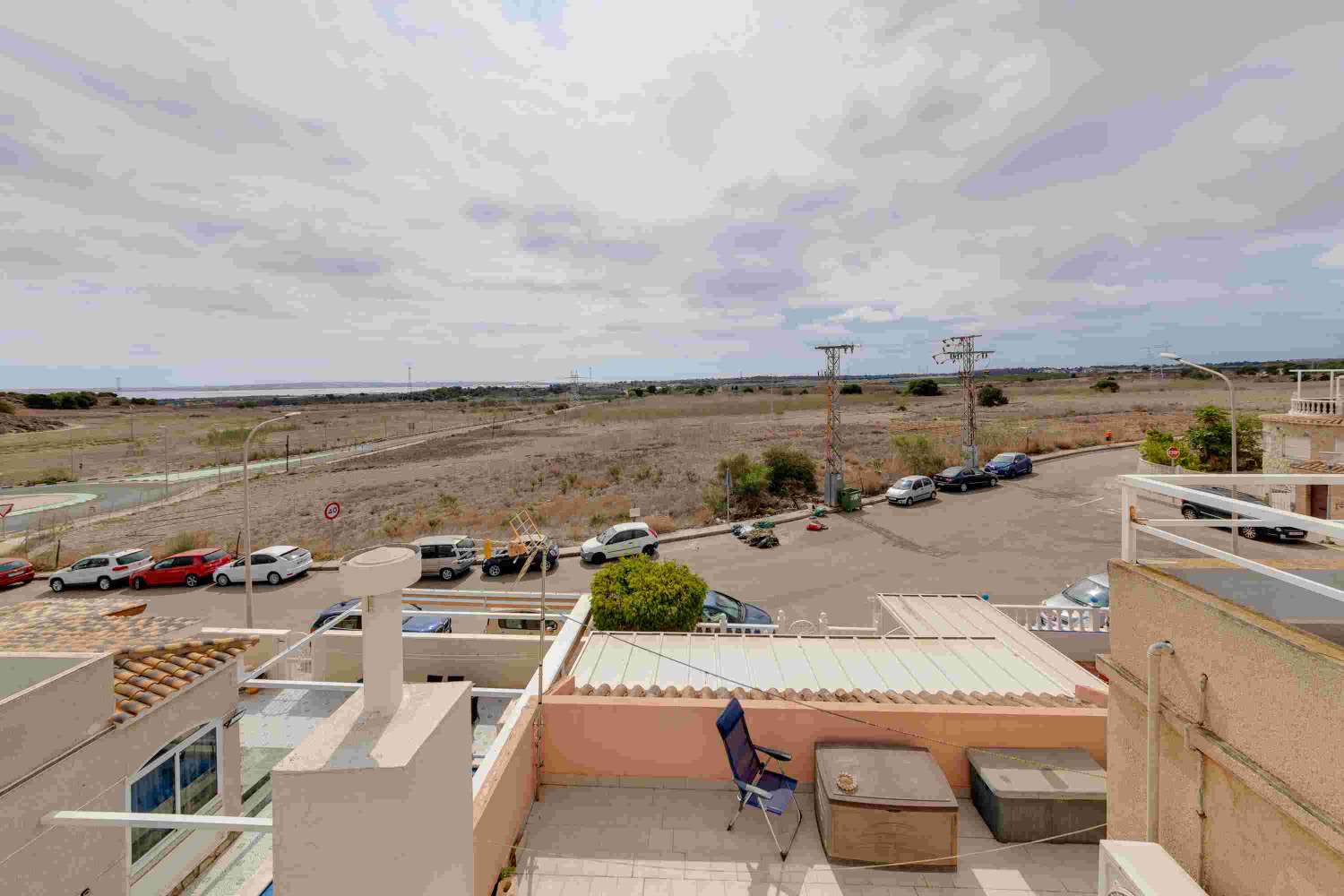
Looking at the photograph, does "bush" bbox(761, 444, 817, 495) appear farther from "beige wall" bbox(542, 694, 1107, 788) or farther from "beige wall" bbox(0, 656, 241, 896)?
"beige wall" bbox(0, 656, 241, 896)

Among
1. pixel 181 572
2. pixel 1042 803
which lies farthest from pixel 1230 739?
pixel 181 572

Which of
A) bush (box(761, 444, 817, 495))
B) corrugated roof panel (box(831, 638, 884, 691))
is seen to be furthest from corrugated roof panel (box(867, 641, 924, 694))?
bush (box(761, 444, 817, 495))

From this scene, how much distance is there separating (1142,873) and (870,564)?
57.1 feet

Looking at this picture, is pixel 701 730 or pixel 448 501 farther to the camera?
pixel 448 501

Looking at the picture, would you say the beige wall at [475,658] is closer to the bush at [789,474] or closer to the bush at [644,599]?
the bush at [644,599]

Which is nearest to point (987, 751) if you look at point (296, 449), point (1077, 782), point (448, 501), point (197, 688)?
point (1077, 782)

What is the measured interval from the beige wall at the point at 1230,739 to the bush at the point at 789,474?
89.2 feet

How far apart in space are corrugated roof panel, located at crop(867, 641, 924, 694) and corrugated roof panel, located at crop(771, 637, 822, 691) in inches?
31.9

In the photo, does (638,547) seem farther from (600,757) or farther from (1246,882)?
(1246,882)

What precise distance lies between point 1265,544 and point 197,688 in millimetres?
28950

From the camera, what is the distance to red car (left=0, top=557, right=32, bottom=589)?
20.4m

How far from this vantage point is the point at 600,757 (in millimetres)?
6000

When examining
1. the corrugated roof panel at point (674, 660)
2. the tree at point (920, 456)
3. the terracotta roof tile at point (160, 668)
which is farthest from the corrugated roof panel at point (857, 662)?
the tree at point (920, 456)

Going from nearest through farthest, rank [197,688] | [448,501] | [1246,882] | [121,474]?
[1246,882] < [197,688] < [448,501] < [121,474]
